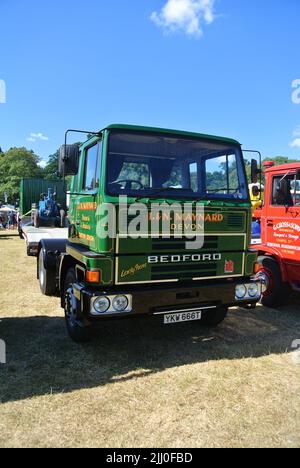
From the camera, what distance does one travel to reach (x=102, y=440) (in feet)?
8.25

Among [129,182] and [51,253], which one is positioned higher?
[129,182]

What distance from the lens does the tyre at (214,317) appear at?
4.78 metres

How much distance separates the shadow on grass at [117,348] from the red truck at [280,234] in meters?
0.56

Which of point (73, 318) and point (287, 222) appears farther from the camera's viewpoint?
point (287, 222)

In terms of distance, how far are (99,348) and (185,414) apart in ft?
4.97

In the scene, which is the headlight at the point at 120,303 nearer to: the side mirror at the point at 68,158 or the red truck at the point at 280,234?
the side mirror at the point at 68,158

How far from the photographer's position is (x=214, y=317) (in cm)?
485

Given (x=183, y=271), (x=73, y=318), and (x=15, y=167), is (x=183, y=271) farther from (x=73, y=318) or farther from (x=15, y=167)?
(x=15, y=167)

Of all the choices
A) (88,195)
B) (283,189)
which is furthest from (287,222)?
(88,195)

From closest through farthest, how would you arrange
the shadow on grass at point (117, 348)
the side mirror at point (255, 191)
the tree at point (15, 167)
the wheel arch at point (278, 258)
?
1. the shadow on grass at point (117, 348)
2. the side mirror at point (255, 191)
3. the wheel arch at point (278, 258)
4. the tree at point (15, 167)

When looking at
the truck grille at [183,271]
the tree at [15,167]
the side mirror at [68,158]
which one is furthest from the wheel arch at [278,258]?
the tree at [15,167]

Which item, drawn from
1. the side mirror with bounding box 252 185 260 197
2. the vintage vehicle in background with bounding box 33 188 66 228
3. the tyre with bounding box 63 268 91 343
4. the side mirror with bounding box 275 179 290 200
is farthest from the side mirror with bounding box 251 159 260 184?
the vintage vehicle in background with bounding box 33 188 66 228

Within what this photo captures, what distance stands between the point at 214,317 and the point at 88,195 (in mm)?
2383
